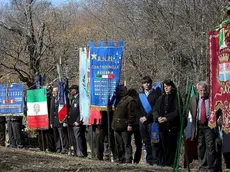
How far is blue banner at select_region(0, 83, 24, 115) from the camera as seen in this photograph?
1878 centimetres

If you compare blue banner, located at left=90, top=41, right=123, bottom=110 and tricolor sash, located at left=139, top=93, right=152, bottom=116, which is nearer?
tricolor sash, located at left=139, top=93, right=152, bottom=116

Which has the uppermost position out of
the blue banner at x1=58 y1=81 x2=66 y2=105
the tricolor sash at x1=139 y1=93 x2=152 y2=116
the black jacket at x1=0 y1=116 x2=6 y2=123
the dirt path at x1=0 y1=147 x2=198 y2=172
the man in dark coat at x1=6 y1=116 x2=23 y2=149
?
the blue banner at x1=58 y1=81 x2=66 y2=105

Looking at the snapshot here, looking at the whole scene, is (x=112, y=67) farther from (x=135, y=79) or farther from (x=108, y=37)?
(x=108, y=37)

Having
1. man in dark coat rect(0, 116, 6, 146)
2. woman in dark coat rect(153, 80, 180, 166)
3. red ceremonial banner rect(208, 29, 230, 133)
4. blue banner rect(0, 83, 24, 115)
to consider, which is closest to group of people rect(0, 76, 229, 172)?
woman in dark coat rect(153, 80, 180, 166)

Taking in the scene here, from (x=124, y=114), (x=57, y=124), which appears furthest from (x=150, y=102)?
(x=57, y=124)

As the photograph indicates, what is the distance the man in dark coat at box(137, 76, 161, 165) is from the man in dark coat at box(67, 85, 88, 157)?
8.18 feet

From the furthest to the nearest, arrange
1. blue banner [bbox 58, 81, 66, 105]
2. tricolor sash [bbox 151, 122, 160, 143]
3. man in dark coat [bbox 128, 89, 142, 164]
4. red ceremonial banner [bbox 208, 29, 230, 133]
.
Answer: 1. blue banner [bbox 58, 81, 66, 105]
2. man in dark coat [bbox 128, 89, 142, 164]
3. tricolor sash [bbox 151, 122, 160, 143]
4. red ceremonial banner [bbox 208, 29, 230, 133]

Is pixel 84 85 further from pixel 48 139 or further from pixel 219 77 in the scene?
pixel 219 77

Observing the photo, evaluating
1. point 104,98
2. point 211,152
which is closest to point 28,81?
point 104,98

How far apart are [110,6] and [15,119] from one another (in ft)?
56.0

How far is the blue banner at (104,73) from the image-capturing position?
1326 centimetres

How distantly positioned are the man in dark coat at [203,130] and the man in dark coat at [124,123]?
1.61 meters

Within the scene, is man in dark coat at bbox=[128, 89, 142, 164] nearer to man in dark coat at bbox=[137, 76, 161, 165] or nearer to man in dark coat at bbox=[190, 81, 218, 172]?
man in dark coat at bbox=[137, 76, 161, 165]

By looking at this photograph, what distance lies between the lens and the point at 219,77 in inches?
336
